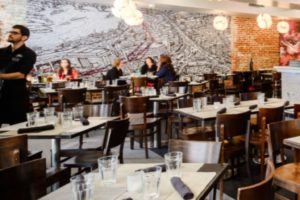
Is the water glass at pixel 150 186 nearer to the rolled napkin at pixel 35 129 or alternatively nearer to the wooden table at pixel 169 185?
the wooden table at pixel 169 185

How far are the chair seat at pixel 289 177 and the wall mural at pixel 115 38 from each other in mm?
8070

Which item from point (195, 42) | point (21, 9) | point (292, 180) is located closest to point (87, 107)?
point (292, 180)

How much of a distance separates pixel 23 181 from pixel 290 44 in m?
14.4

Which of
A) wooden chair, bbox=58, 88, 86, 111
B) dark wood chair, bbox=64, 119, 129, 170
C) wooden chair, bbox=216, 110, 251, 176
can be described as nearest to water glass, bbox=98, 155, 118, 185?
dark wood chair, bbox=64, 119, 129, 170

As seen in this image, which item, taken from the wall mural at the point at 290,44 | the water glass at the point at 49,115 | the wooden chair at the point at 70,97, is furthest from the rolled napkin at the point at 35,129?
the wall mural at the point at 290,44

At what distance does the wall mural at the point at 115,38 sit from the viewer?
9938 mm

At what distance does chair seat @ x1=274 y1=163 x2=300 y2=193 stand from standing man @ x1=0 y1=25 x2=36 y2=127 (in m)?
2.84

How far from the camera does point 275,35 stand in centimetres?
1435

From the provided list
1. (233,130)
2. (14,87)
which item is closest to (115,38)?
(14,87)

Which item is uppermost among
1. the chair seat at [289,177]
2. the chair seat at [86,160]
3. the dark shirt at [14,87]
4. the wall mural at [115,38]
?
the wall mural at [115,38]

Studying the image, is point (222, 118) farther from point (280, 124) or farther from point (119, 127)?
point (119, 127)

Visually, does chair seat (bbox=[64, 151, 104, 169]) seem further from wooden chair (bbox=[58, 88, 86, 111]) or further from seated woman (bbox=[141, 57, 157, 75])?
seated woman (bbox=[141, 57, 157, 75])

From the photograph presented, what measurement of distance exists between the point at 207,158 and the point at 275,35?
42.5 feet

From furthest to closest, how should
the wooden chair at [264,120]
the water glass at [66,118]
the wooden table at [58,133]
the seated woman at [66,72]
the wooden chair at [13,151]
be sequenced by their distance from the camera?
the seated woman at [66,72], the wooden chair at [264,120], the water glass at [66,118], the wooden table at [58,133], the wooden chair at [13,151]
